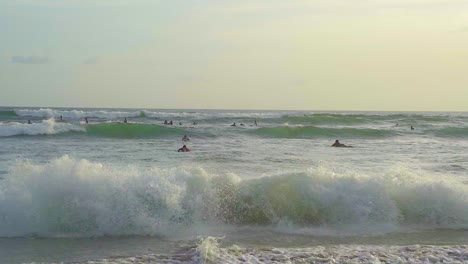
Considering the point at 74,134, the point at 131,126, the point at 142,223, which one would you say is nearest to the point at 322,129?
the point at 131,126

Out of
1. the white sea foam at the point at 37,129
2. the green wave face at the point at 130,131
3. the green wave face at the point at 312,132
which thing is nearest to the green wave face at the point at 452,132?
the green wave face at the point at 312,132

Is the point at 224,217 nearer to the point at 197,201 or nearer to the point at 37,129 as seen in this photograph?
the point at 197,201

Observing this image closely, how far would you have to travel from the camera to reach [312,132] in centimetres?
3497

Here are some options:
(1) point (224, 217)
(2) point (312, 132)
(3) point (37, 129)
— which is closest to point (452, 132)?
(2) point (312, 132)

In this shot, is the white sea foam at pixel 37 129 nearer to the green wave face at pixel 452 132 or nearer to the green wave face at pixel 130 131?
the green wave face at pixel 130 131

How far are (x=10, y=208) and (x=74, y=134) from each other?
71.7ft

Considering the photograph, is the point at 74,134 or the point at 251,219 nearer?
the point at 251,219

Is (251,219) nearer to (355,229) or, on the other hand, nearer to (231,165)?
(355,229)

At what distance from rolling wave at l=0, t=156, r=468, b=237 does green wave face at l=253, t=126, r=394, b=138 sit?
76.0ft

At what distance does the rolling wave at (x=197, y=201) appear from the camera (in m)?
8.49

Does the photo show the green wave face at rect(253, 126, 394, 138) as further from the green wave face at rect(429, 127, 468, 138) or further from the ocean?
the ocean

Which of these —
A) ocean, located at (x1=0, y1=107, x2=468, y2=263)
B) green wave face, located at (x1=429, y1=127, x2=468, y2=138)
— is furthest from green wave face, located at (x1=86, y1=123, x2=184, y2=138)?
ocean, located at (x1=0, y1=107, x2=468, y2=263)

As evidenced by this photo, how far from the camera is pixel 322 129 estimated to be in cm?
3572

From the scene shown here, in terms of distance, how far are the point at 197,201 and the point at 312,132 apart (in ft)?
87.8
